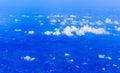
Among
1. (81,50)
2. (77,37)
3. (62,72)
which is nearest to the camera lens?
(62,72)

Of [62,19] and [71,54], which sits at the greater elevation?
[62,19]

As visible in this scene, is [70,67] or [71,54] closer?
[70,67]

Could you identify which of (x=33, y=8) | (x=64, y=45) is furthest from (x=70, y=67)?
(x=33, y=8)

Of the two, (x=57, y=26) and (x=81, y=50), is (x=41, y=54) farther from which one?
(x=57, y=26)

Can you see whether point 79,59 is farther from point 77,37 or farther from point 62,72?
point 77,37

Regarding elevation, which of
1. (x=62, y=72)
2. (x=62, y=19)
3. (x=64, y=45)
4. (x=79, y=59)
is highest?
(x=62, y=19)

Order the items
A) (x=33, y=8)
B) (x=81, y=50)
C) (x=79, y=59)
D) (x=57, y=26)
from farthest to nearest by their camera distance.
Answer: (x=33, y=8)
(x=57, y=26)
(x=81, y=50)
(x=79, y=59)
